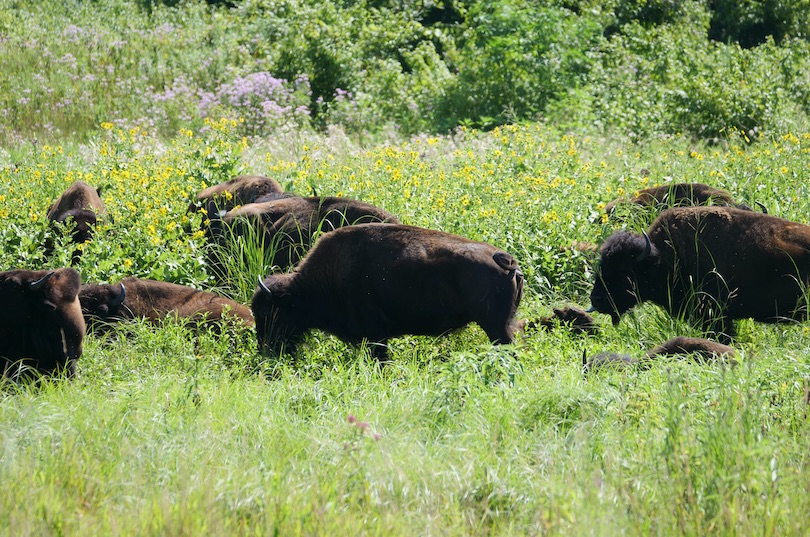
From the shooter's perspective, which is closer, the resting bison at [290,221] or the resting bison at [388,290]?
the resting bison at [388,290]

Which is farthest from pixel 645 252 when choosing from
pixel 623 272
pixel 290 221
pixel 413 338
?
pixel 290 221

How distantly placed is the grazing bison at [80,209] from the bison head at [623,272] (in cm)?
529

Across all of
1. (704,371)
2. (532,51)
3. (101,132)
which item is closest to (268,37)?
(101,132)

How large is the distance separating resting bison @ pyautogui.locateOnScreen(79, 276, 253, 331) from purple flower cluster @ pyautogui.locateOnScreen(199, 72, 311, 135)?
9.18 m

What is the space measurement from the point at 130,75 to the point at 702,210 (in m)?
16.9

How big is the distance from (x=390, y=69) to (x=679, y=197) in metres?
12.2

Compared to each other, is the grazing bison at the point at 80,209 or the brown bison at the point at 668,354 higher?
the brown bison at the point at 668,354

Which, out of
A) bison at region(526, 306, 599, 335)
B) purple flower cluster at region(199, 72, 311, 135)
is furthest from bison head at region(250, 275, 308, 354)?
purple flower cluster at region(199, 72, 311, 135)

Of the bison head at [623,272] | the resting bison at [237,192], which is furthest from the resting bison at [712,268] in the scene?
the resting bison at [237,192]

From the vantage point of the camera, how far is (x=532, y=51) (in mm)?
19391

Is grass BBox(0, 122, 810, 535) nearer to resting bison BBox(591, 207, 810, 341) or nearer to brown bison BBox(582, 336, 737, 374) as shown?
brown bison BBox(582, 336, 737, 374)

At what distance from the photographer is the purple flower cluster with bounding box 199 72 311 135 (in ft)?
60.2

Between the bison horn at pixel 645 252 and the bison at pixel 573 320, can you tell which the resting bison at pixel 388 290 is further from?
the bison horn at pixel 645 252

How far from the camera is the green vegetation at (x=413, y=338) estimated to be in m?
4.62
